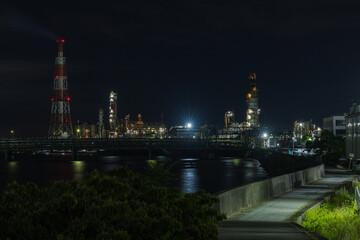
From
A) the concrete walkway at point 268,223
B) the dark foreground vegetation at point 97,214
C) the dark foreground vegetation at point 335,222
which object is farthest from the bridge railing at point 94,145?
the dark foreground vegetation at point 97,214

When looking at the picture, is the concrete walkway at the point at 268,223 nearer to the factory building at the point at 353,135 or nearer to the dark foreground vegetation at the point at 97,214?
the dark foreground vegetation at the point at 97,214

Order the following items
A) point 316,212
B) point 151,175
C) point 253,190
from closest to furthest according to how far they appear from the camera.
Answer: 1. point 151,175
2. point 316,212
3. point 253,190

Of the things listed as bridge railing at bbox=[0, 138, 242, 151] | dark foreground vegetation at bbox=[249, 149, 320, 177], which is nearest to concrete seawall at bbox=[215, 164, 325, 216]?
dark foreground vegetation at bbox=[249, 149, 320, 177]

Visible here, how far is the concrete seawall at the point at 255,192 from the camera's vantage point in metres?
17.3

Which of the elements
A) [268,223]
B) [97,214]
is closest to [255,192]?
[268,223]

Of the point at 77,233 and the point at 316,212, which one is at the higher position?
the point at 77,233

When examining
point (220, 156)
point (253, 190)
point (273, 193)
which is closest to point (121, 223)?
point (253, 190)

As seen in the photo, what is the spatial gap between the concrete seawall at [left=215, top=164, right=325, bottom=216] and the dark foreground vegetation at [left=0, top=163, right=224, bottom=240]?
6633mm

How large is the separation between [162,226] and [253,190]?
44.1ft

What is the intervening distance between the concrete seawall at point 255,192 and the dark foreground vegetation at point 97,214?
261 inches

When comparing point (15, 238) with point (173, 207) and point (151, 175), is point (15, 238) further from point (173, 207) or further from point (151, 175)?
point (151, 175)

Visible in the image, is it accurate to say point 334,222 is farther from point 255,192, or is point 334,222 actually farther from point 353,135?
point 353,135

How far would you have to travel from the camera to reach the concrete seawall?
17.3m

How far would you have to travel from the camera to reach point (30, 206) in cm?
808
